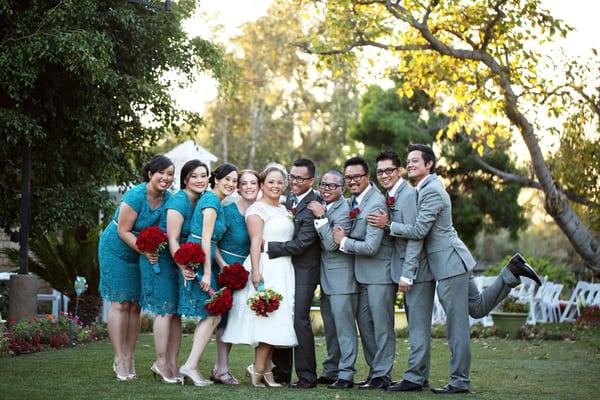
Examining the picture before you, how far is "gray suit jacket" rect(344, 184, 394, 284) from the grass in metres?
0.97

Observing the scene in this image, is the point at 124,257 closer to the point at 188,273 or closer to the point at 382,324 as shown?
the point at 188,273

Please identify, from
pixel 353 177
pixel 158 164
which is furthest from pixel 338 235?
pixel 158 164

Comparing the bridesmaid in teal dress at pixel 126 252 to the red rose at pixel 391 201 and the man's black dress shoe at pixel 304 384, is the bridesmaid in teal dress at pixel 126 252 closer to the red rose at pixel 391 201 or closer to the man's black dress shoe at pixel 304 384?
the man's black dress shoe at pixel 304 384

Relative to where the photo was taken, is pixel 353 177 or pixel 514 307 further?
pixel 514 307

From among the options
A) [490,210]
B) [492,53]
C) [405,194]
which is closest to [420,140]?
[490,210]

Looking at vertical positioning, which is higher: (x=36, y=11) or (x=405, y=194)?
(x=36, y=11)

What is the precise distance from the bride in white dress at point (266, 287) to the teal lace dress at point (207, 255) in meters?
0.26

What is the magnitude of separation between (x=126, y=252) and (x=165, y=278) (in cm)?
44

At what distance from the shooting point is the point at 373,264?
848cm

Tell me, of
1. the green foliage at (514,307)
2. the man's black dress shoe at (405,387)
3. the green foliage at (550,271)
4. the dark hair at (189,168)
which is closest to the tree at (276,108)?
the green foliage at (550,271)

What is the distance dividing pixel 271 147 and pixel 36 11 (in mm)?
27823

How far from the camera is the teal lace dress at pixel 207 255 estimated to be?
27.5 feet

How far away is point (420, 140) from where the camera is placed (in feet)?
92.7

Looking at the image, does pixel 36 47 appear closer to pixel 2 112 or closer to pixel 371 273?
pixel 2 112
